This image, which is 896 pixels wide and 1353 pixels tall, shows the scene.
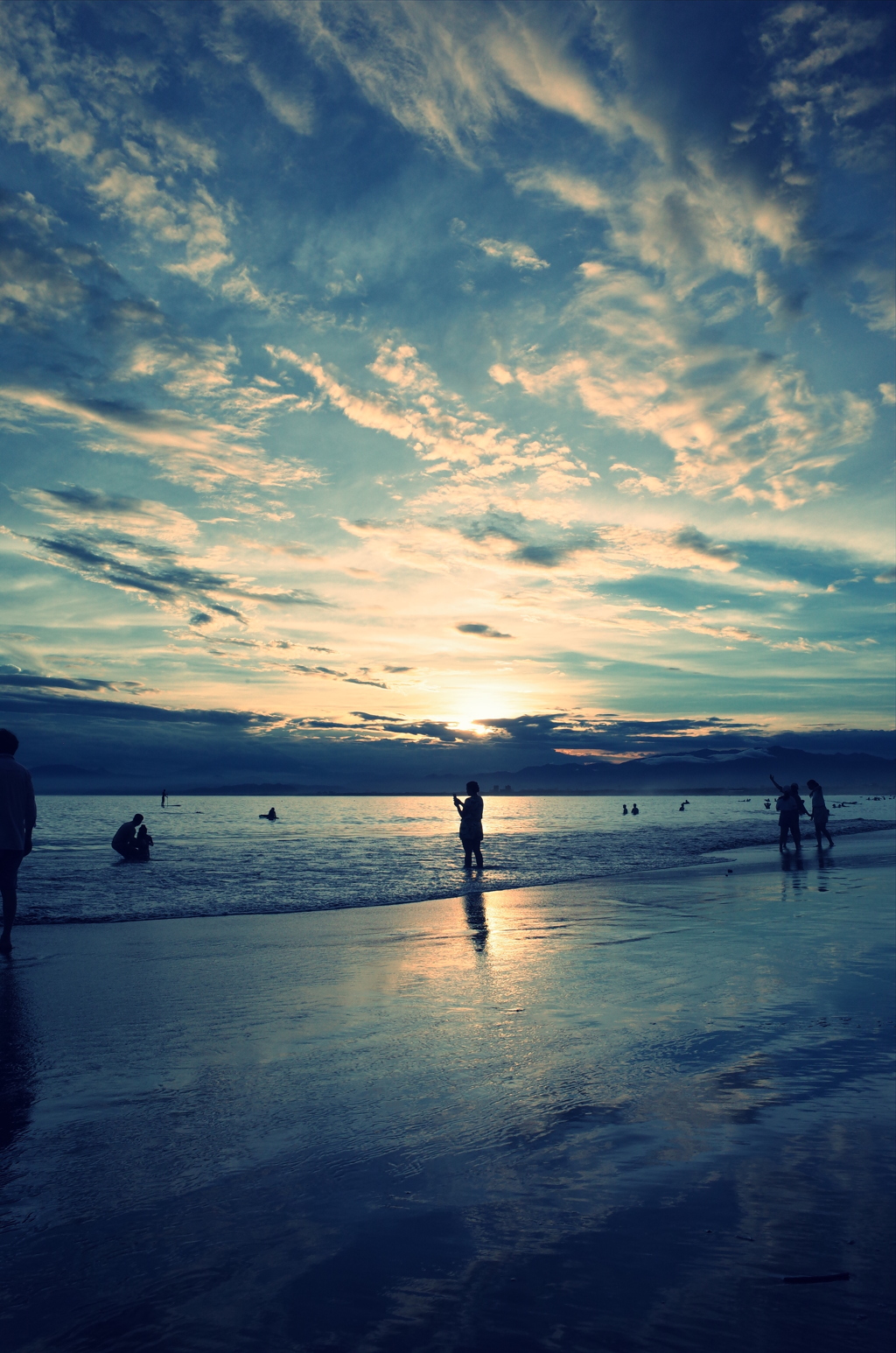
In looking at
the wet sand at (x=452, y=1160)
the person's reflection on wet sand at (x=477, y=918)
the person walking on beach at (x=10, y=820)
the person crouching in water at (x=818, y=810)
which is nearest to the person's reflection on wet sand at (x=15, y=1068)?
the wet sand at (x=452, y=1160)

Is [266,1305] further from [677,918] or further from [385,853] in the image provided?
[385,853]

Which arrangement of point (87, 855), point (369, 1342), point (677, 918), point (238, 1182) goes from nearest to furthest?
point (369, 1342), point (238, 1182), point (677, 918), point (87, 855)

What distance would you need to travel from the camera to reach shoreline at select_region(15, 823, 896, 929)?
13.5 m

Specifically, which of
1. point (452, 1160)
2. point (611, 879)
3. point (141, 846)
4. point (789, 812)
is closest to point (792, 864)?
point (789, 812)

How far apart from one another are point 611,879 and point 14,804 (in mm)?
14950

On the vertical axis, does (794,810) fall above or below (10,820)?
below

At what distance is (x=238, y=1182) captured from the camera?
3.62m

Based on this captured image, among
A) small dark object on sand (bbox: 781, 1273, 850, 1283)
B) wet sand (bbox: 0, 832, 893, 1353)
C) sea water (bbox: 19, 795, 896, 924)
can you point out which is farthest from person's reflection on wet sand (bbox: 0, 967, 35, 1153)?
sea water (bbox: 19, 795, 896, 924)

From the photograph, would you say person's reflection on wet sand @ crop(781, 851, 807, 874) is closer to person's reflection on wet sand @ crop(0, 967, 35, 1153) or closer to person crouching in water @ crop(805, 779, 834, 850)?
person crouching in water @ crop(805, 779, 834, 850)

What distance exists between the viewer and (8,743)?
976cm

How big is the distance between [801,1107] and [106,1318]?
370 cm

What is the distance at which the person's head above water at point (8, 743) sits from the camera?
9703 mm

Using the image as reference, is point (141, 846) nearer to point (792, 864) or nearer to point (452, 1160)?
point (792, 864)

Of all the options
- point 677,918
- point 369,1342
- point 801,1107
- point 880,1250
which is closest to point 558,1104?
point 801,1107
